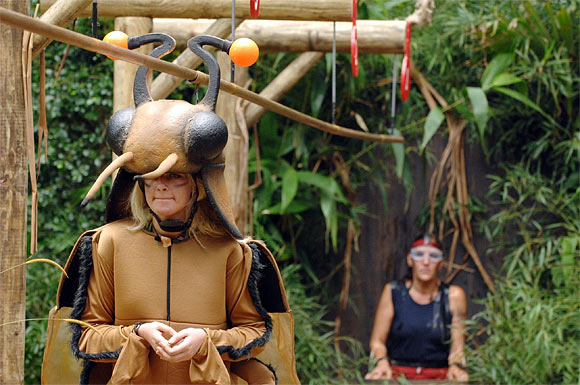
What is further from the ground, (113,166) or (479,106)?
(479,106)

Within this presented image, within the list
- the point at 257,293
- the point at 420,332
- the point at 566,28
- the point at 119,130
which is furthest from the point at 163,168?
the point at 566,28

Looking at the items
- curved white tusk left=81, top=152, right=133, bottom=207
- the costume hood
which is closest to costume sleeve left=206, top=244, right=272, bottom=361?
the costume hood

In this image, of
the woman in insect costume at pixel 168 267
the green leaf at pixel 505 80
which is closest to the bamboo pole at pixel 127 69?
the woman in insect costume at pixel 168 267

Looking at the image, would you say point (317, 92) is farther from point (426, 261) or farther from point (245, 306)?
point (245, 306)

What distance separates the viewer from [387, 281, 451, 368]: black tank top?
15.1 feet

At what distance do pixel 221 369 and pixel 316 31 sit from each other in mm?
2219

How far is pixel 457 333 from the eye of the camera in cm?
459

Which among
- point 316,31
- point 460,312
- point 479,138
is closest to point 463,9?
point 479,138

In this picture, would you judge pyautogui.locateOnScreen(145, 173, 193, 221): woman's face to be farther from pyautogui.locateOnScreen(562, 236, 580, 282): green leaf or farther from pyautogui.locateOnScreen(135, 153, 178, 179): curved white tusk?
pyautogui.locateOnScreen(562, 236, 580, 282): green leaf

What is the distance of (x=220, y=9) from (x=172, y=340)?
5.48 ft

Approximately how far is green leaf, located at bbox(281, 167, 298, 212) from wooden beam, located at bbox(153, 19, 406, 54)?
0.94 m

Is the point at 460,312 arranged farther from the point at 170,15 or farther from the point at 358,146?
the point at 170,15

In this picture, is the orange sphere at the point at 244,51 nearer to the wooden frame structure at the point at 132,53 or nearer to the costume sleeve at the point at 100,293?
the wooden frame structure at the point at 132,53

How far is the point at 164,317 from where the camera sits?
2238 mm
